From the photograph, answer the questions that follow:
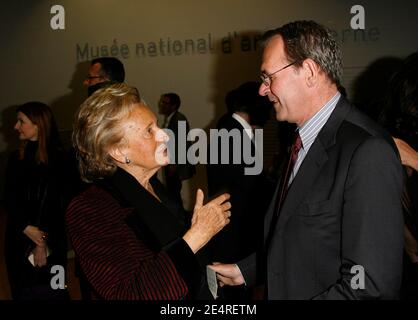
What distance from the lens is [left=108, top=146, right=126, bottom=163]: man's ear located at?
184cm

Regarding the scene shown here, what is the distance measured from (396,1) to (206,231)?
553 centimetres

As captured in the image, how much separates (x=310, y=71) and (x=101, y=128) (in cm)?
78

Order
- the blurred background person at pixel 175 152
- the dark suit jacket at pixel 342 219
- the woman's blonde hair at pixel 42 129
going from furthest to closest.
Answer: the blurred background person at pixel 175 152, the woman's blonde hair at pixel 42 129, the dark suit jacket at pixel 342 219

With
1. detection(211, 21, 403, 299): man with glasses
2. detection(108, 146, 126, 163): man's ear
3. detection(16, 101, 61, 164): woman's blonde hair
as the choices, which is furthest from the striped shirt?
detection(16, 101, 61, 164): woman's blonde hair

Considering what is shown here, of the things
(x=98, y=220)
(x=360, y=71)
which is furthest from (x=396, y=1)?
(x=98, y=220)

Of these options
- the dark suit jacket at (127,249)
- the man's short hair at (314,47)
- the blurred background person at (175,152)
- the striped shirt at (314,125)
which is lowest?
the blurred background person at (175,152)

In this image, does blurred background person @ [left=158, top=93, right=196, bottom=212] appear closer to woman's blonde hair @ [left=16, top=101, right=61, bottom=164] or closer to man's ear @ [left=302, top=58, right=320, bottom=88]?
woman's blonde hair @ [left=16, top=101, right=61, bottom=164]

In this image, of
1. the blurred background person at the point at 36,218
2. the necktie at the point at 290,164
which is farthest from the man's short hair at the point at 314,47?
the blurred background person at the point at 36,218

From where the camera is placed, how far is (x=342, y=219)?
4.68 feet

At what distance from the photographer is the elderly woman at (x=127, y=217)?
5.04 ft

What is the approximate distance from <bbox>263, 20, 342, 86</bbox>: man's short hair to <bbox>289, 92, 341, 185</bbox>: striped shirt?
0.29 feet

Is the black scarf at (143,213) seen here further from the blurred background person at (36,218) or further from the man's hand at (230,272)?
the blurred background person at (36,218)

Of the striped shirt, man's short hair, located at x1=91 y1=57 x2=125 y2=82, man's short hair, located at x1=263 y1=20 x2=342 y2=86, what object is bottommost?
the striped shirt

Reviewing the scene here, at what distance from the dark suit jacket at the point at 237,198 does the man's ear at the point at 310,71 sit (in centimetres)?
180
